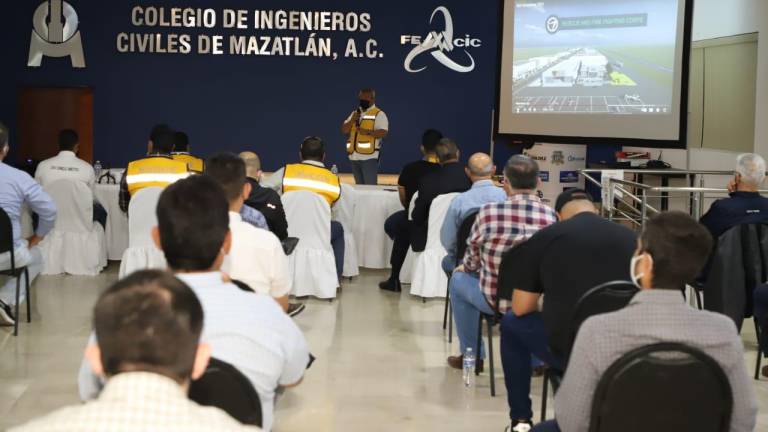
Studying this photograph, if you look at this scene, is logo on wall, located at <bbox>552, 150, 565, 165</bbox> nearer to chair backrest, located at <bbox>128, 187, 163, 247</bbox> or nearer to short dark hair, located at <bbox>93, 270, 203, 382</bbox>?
chair backrest, located at <bbox>128, 187, 163, 247</bbox>

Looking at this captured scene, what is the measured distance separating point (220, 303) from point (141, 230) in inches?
179

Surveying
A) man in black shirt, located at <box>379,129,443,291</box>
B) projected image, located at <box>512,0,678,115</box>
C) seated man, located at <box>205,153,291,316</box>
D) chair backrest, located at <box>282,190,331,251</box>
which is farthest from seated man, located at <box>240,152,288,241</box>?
projected image, located at <box>512,0,678,115</box>

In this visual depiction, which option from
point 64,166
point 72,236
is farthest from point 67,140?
point 72,236

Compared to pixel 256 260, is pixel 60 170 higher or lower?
higher

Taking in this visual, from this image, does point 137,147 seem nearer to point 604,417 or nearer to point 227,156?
point 227,156

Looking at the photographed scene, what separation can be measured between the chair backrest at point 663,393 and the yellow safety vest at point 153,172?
4942mm

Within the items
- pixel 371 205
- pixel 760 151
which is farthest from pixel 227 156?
pixel 760 151

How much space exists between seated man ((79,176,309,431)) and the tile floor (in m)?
2.00

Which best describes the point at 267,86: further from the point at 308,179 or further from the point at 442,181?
the point at 442,181

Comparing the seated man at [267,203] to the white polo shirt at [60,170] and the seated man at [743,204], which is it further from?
the seated man at [743,204]

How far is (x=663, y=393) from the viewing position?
2.38 meters

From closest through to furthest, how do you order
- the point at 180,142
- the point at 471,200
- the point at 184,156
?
the point at 471,200 < the point at 184,156 < the point at 180,142

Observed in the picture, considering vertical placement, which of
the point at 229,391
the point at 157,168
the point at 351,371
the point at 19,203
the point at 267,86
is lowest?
the point at 351,371

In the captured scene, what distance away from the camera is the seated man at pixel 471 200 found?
18.0 ft
